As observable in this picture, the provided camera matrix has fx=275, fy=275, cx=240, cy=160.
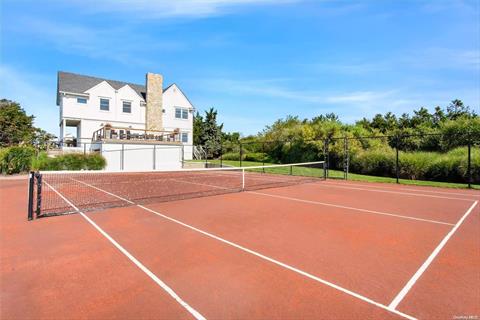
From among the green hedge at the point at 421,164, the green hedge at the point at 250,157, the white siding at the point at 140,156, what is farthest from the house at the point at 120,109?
the green hedge at the point at 421,164

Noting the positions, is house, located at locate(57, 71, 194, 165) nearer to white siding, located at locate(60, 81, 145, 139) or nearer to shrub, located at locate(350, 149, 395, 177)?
white siding, located at locate(60, 81, 145, 139)

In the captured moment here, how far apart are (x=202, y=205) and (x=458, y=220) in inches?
269

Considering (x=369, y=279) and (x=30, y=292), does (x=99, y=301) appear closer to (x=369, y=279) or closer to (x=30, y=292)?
(x=30, y=292)

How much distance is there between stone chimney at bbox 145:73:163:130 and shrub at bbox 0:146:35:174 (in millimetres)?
13574

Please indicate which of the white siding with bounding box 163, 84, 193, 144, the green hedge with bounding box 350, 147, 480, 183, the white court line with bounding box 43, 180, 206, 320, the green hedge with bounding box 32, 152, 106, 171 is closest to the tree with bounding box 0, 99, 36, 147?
the green hedge with bounding box 32, 152, 106, 171

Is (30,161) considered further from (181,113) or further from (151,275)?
(181,113)

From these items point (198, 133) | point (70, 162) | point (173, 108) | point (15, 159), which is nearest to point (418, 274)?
point (70, 162)

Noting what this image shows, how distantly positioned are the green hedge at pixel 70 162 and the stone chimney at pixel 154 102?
37.7 feet

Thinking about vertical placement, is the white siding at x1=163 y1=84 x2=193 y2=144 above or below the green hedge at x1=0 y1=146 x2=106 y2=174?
above

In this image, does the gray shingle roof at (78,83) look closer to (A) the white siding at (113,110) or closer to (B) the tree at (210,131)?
(A) the white siding at (113,110)

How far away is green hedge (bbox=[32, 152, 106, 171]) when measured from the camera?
1772 centimetres

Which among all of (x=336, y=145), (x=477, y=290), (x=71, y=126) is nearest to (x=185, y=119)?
(x=71, y=126)

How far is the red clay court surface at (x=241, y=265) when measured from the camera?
3021 millimetres

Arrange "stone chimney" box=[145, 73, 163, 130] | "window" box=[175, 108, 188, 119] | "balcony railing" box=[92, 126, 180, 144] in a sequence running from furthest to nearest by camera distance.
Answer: "window" box=[175, 108, 188, 119]
"stone chimney" box=[145, 73, 163, 130]
"balcony railing" box=[92, 126, 180, 144]
